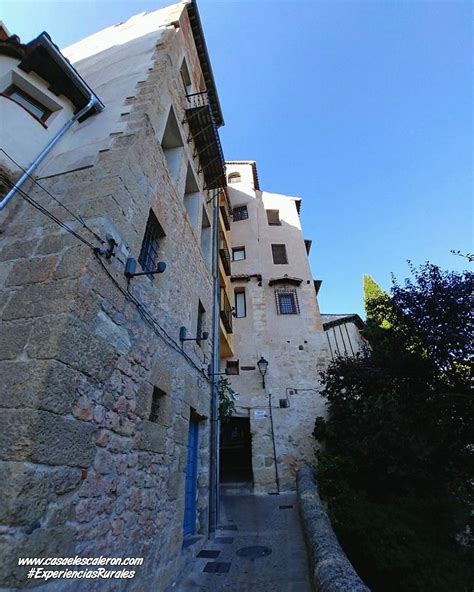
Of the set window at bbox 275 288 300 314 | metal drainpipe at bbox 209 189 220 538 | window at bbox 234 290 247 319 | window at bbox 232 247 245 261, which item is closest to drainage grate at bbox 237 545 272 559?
metal drainpipe at bbox 209 189 220 538

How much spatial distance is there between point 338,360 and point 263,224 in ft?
29.7

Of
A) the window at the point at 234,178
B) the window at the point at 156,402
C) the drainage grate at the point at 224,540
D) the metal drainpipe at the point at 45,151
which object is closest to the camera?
the metal drainpipe at the point at 45,151

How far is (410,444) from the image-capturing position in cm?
642

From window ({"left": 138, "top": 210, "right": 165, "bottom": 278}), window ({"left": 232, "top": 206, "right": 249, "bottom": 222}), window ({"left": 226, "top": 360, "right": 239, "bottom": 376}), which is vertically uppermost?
window ({"left": 232, "top": 206, "right": 249, "bottom": 222})

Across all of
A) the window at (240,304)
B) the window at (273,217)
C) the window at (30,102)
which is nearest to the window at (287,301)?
the window at (240,304)

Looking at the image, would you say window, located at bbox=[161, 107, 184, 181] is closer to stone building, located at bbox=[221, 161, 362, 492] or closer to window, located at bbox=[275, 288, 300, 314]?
stone building, located at bbox=[221, 161, 362, 492]

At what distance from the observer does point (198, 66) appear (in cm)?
933

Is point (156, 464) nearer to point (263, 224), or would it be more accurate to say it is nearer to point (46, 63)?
point (46, 63)

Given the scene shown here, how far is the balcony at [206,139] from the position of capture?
731cm

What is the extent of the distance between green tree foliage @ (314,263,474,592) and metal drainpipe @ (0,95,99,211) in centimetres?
726

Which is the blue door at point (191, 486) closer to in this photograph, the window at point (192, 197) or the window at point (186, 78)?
the window at point (192, 197)

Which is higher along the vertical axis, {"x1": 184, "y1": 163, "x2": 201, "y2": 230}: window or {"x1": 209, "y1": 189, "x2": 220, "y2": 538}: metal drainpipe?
{"x1": 184, "y1": 163, "x2": 201, "y2": 230}: window

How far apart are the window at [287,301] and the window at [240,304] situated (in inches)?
59.5

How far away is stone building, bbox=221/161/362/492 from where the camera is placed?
10109 millimetres
